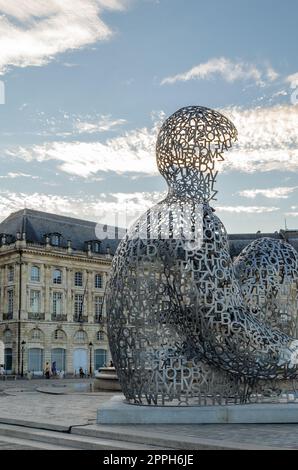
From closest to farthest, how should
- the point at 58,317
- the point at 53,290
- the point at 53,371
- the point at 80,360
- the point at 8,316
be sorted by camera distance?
the point at 53,371, the point at 8,316, the point at 58,317, the point at 53,290, the point at 80,360

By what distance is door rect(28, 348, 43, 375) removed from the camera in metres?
55.2

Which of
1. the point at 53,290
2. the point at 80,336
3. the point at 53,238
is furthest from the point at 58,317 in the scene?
the point at 53,238

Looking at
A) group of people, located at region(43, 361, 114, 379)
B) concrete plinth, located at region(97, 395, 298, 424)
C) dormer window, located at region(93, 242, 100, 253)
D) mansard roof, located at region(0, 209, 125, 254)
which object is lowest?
group of people, located at region(43, 361, 114, 379)

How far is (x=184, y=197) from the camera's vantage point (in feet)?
43.7

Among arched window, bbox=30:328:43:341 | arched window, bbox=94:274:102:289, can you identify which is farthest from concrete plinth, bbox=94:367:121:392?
arched window, bbox=94:274:102:289

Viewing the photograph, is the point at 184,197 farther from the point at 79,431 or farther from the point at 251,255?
the point at 79,431

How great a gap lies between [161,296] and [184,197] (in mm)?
2061

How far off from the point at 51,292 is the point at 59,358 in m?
A: 5.66

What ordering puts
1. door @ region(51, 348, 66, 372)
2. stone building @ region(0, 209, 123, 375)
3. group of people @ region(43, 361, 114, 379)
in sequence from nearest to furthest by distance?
group of people @ region(43, 361, 114, 379) < stone building @ region(0, 209, 123, 375) < door @ region(51, 348, 66, 372)

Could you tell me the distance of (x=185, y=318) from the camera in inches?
491

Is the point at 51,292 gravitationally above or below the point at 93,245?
below

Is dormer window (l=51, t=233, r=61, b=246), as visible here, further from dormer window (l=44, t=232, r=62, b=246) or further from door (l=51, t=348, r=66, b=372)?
door (l=51, t=348, r=66, b=372)

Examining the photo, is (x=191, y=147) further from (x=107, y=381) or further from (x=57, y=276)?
(x=57, y=276)
